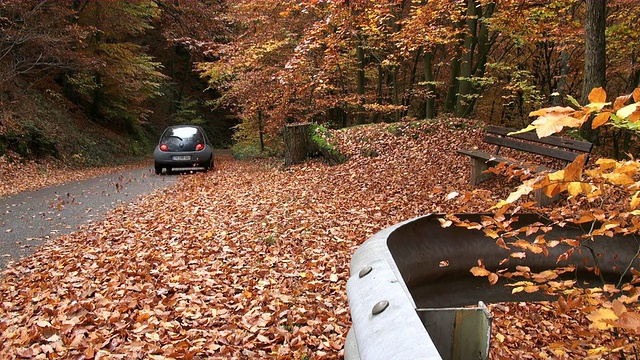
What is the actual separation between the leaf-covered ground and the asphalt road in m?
0.40

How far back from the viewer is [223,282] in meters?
4.66

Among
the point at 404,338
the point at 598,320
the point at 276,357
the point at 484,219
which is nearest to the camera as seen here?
the point at 404,338

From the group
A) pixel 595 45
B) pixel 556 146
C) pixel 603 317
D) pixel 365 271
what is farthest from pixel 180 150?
pixel 603 317

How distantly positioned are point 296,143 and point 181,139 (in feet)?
12.3

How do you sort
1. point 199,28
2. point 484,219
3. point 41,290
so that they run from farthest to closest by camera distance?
point 199,28, point 41,290, point 484,219

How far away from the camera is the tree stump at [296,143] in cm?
1312

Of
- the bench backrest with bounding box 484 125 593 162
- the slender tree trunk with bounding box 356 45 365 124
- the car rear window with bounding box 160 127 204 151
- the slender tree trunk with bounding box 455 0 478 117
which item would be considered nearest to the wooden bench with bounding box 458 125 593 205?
the bench backrest with bounding box 484 125 593 162

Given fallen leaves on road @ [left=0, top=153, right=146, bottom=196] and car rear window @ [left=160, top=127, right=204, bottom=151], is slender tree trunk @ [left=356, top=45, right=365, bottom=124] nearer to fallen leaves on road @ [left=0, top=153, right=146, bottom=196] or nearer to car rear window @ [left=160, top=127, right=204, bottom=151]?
car rear window @ [left=160, top=127, right=204, bottom=151]

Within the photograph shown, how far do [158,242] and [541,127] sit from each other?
18.5 feet

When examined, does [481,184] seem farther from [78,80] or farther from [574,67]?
[78,80]

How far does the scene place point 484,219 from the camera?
9.30ft

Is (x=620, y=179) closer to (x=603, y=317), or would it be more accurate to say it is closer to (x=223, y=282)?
(x=603, y=317)

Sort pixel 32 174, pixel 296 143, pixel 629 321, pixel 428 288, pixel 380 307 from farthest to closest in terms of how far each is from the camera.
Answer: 1. pixel 296 143
2. pixel 32 174
3. pixel 428 288
4. pixel 629 321
5. pixel 380 307

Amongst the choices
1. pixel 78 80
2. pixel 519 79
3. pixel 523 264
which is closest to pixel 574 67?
pixel 519 79
